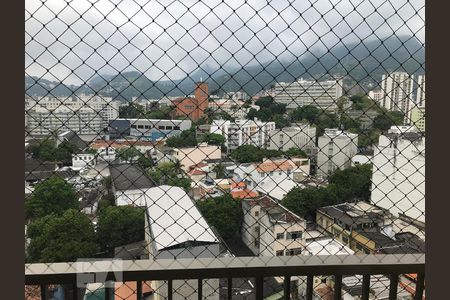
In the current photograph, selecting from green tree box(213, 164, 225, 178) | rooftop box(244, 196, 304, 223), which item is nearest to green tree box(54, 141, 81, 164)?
green tree box(213, 164, 225, 178)

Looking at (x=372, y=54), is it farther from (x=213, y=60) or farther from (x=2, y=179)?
(x=2, y=179)

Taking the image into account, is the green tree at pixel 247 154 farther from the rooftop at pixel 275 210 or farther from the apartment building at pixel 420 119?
the rooftop at pixel 275 210

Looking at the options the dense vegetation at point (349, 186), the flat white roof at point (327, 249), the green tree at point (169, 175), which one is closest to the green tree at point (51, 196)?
the green tree at point (169, 175)

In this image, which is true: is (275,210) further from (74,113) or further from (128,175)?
(74,113)

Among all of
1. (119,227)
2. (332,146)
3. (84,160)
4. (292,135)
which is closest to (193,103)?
(292,135)
